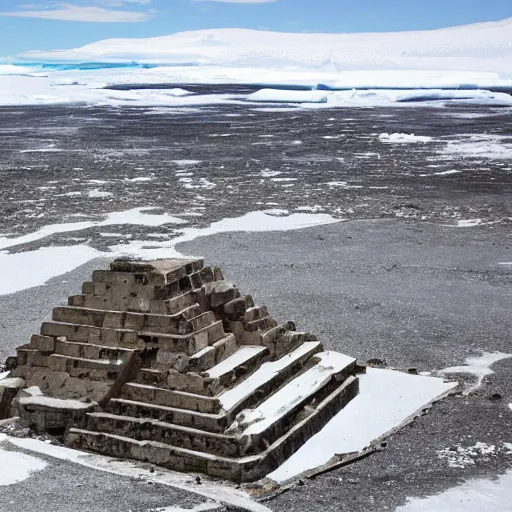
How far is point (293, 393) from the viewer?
31.7 ft

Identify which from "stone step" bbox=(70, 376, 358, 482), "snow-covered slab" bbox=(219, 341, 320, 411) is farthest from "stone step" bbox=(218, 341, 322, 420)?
"stone step" bbox=(70, 376, 358, 482)

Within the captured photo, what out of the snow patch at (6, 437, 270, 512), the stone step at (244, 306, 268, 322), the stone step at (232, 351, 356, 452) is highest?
the stone step at (244, 306, 268, 322)

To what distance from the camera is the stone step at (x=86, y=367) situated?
9312mm

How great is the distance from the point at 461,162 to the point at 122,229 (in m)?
17.2

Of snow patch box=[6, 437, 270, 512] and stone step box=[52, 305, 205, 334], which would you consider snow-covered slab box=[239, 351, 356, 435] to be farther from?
stone step box=[52, 305, 205, 334]

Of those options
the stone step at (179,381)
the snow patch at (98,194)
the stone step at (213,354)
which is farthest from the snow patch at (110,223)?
the stone step at (179,381)

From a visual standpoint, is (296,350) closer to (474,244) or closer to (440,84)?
(474,244)

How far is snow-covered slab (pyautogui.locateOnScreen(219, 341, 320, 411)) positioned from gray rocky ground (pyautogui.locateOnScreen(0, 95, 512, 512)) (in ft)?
3.96

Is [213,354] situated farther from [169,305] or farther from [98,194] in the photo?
[98,194]

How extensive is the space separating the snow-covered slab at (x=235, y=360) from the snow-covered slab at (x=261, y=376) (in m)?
0.19

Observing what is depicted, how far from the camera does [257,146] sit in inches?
1578

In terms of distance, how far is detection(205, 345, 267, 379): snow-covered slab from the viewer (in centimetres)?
925

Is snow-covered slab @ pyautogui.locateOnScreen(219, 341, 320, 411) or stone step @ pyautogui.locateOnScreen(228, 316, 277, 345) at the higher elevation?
stone step @ pyautogui.locateOnScreen(228, 316, 277, 345)

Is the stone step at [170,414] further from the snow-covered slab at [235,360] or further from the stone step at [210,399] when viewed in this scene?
the snow-covered slab at [235,360]
